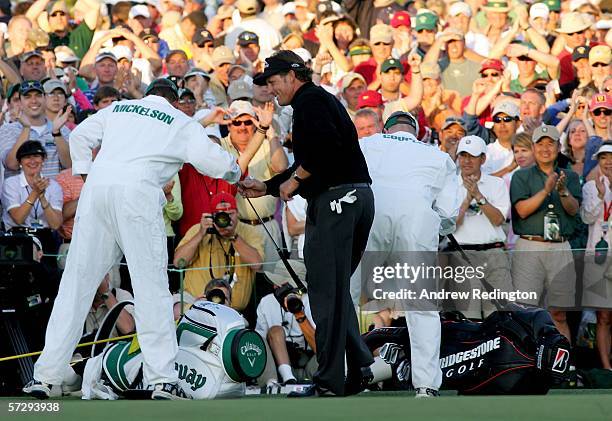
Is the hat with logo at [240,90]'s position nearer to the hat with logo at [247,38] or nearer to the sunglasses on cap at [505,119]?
the hat with logo at [247,38]

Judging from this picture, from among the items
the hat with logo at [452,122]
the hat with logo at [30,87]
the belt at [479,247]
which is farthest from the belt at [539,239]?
the hat with logo at [30,87]

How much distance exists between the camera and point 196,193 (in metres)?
12.6

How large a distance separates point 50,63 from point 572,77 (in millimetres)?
5865

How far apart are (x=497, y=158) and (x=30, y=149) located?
467cm

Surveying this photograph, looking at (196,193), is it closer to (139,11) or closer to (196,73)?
(196,73)

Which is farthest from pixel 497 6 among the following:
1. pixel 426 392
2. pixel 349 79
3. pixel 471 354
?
pixel 426 392

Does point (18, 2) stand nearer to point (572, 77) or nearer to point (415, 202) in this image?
point (572, 77)

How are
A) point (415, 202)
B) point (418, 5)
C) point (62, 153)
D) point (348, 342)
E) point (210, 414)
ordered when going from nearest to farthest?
1. point (210, 414)
2. point (348, 342)
3. point (415, 202)
4. point (62, 153)
5. point (418, 5)

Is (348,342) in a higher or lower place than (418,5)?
lower

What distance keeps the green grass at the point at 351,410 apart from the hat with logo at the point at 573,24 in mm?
8721

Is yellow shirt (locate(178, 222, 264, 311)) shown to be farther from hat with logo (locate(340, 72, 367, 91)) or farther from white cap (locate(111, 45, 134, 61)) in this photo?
white cap (locate(111, 45, 134, 61))

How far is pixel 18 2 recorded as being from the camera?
17766 millimetres

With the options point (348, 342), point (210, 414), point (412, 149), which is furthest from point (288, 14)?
point (210, 414)

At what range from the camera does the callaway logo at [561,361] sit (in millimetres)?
10320
